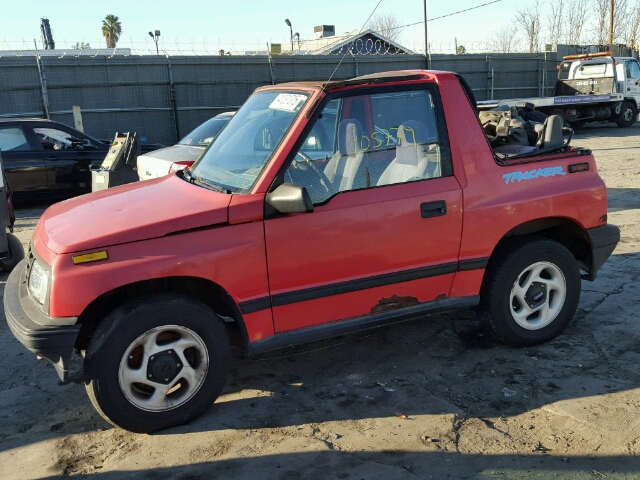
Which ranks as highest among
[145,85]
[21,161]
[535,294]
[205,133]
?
[145,85]

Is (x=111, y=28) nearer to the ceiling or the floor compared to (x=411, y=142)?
nearer to the ceiling

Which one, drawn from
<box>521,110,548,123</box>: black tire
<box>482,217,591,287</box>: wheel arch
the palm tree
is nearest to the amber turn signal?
<box>482,217,591,287</box>: wheel arch

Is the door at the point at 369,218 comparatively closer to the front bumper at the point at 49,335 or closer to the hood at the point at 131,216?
the hood at the point at 131,216

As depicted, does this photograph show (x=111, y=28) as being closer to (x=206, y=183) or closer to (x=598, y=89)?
(x=598, y=89)

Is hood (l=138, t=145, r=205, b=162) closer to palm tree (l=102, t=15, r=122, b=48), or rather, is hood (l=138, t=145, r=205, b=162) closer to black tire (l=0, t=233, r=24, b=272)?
black tire (l=0, t=233, r=24, b=272)

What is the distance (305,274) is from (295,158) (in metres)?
0.69

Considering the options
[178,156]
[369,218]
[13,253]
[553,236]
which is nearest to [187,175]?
[369,218]

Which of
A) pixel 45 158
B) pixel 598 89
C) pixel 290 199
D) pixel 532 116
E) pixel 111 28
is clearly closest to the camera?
pixel 290 199

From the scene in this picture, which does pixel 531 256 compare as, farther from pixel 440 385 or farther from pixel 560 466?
pixel 560 466

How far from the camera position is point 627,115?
2200 centimetres

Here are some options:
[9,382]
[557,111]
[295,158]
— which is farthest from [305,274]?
[557,111]

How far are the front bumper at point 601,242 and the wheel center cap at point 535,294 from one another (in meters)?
0.50

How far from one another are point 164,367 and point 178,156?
5.10m

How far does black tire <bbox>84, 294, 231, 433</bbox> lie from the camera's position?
324cm
